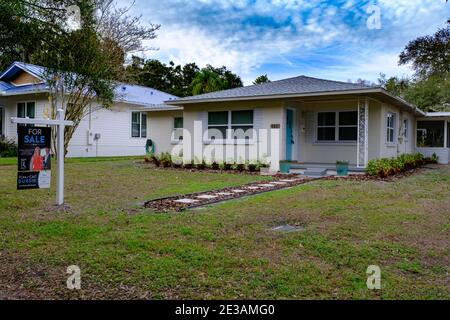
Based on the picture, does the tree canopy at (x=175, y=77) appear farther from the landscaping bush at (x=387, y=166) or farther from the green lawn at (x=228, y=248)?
the green lawn at (x=228, y=248)

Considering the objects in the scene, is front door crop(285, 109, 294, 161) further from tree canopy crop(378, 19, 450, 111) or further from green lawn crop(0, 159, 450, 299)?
tree canopy crop(378, 19, 450, 111)

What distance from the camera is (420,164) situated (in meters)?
19.5

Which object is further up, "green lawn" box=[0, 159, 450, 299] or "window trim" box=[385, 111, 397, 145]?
"window trim" box=[385, 111, 397, 145]

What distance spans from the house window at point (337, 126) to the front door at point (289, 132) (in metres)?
1.12

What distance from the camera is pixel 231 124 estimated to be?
15.6 metres

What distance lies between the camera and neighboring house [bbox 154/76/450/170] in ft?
45.2

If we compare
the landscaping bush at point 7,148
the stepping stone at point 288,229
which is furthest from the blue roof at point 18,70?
the stepping stone at point 288,229

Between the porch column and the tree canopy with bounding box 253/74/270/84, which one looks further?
the tree canopy with bounding box 253/74/270/84

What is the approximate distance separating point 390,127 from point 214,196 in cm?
1015

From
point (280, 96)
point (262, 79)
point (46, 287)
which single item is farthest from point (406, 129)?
point (262, 79)

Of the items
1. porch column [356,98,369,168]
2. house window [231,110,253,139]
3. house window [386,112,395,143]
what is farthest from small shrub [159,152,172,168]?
house window [386,112,395,143]

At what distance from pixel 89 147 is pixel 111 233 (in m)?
17.6

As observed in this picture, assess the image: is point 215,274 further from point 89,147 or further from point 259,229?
point 89,147

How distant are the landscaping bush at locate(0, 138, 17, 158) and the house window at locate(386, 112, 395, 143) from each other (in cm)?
1757
